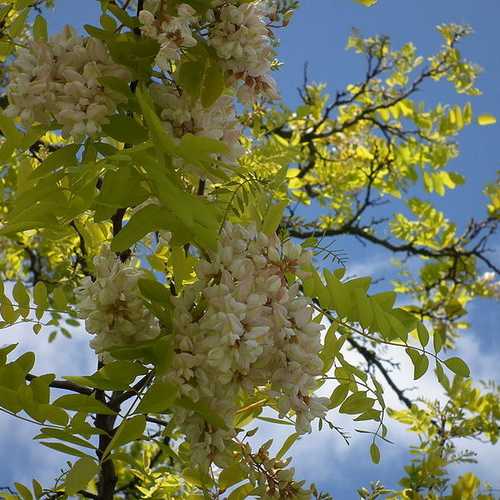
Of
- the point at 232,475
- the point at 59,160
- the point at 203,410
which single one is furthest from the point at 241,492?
the point at 59,160

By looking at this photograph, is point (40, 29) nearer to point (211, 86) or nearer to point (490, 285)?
point (211, 86)

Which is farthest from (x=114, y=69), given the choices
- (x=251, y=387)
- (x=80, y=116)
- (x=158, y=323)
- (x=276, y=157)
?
(x=276, y=157)

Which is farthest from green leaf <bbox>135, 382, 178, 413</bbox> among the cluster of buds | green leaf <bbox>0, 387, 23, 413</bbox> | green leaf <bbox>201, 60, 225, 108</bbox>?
green leaf <bbox>201, 60, 225, 108</bbox>

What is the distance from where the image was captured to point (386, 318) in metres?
0.94

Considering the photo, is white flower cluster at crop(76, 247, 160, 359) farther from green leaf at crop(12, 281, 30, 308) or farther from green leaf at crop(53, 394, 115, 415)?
green leaf at crop(12, 281, 30, 308)

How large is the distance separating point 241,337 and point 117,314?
179 millimetres

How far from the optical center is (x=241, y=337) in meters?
0.82

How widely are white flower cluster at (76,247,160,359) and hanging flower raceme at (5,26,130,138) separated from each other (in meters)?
0.19

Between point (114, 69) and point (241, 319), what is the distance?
1.27 feet

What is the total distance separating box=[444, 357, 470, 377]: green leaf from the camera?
1.00 m

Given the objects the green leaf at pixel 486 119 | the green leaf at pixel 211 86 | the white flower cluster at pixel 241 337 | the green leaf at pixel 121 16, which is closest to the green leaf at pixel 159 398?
the white flower cluster at pixel 241 337

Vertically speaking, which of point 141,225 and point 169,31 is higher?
point 169,31

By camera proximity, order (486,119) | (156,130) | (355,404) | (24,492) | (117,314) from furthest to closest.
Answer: (486,119) < (24,492) < (355,404) < (117,314) < (156,130)

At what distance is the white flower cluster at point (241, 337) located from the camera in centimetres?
82
